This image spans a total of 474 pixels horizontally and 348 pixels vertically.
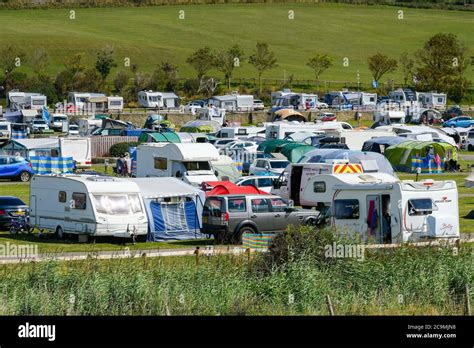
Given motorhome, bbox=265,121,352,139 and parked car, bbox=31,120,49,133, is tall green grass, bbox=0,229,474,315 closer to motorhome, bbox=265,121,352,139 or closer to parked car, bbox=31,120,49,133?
motorhome, bbox=265,121,352,139

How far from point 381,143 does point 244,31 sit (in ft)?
308

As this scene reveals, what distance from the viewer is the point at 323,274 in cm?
2306

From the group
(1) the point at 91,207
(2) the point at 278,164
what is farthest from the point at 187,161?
(1) the point at 91,207

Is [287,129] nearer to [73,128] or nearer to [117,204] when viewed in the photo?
[73,128]

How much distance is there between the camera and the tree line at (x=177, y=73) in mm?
97125

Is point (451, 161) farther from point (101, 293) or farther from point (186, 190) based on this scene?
point (101, 293)

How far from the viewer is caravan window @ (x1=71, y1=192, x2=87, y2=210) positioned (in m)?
29.2

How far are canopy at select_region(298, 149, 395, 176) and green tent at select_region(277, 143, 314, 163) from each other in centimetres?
479

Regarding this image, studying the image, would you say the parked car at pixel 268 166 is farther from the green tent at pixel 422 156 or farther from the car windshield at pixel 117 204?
the car windshield at pixel 117 204

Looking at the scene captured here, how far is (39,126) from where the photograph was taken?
72875 mm

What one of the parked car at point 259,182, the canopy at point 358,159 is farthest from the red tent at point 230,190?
the canopy at point 358,159

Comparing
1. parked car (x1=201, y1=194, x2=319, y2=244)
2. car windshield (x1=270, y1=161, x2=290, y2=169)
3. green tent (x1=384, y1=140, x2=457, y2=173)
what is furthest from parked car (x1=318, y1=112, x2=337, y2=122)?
parked car (x1=201, y1=194, x2=319, y2=244)

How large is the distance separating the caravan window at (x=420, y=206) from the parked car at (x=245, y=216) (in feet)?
9.56
